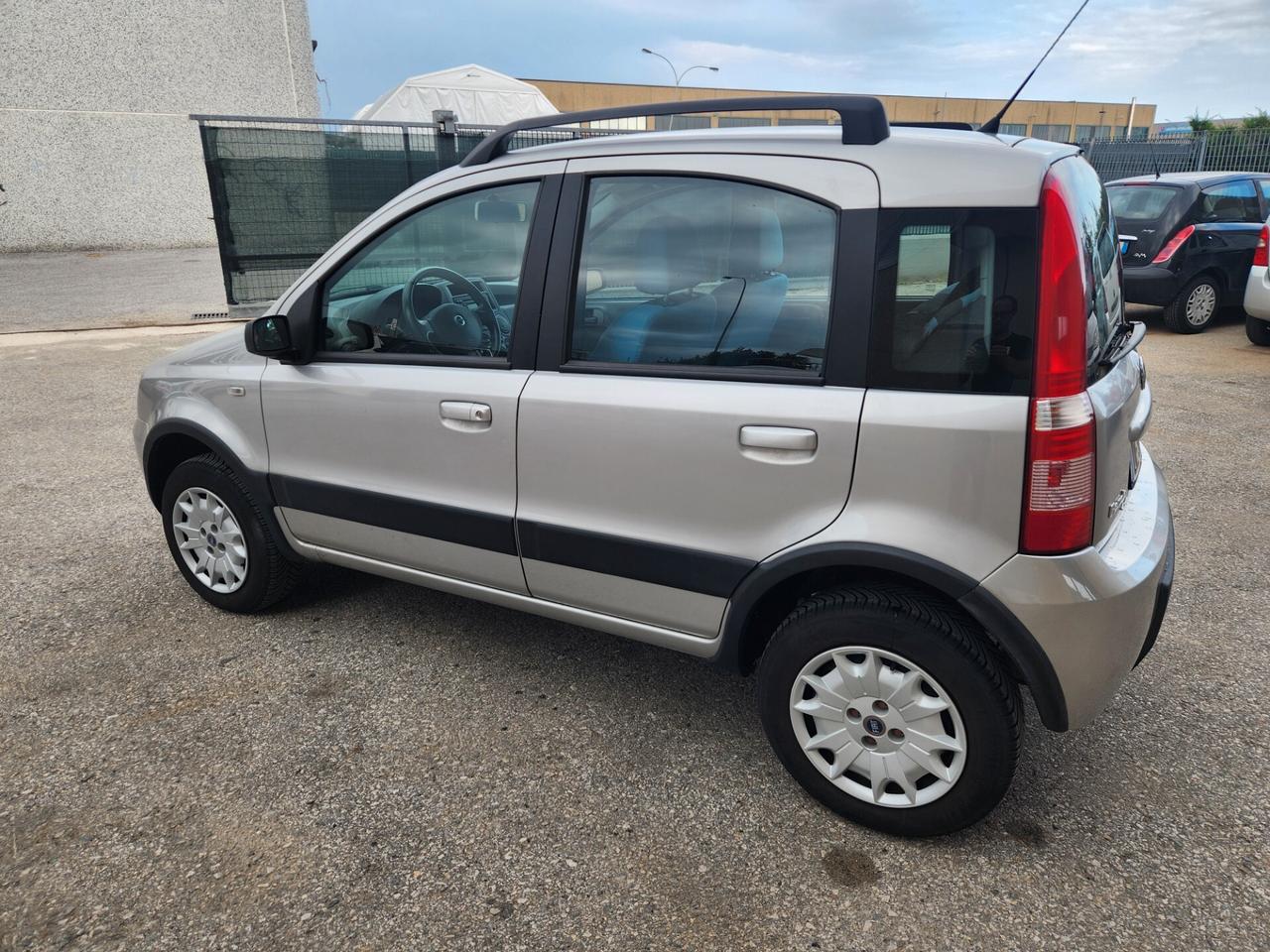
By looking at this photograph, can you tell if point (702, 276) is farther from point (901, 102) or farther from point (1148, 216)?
point (901, 102)

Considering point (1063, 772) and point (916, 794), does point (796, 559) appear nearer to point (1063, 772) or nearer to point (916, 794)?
point (916, 794)

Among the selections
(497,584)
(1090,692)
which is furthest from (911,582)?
(497,584)

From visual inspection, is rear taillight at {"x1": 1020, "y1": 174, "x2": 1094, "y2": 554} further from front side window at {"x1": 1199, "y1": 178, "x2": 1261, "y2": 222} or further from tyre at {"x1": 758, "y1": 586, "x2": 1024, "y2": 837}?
front side window at {"x1": 1199, "y1": 178, "x2": 1261, "y2": 222}

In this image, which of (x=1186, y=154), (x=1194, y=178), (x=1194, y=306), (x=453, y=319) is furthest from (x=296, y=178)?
(x=1186, y=154)

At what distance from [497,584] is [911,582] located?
4.20ft

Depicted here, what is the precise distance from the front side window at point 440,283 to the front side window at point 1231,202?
9.02 m

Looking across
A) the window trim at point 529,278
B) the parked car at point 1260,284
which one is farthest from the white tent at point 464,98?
the window trim at point 529,278

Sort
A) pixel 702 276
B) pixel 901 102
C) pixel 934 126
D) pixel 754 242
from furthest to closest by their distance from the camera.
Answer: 1. pixel 901 102
2. pixel 934 126
3. pixel 702 276
4. pixel 754 242

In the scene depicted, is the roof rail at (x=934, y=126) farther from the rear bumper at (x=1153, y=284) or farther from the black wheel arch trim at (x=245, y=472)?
the rear bumper at (x=1153, y=284)

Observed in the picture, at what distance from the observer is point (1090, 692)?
207 centimetres

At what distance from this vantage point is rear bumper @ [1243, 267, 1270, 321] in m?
8.06

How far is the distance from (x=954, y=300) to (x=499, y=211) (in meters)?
1.41

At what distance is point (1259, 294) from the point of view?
812cm

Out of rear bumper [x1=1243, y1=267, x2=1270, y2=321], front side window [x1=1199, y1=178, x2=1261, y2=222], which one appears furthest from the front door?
front side window [x1=1199, y1=178, x2=1261, y2=222]
